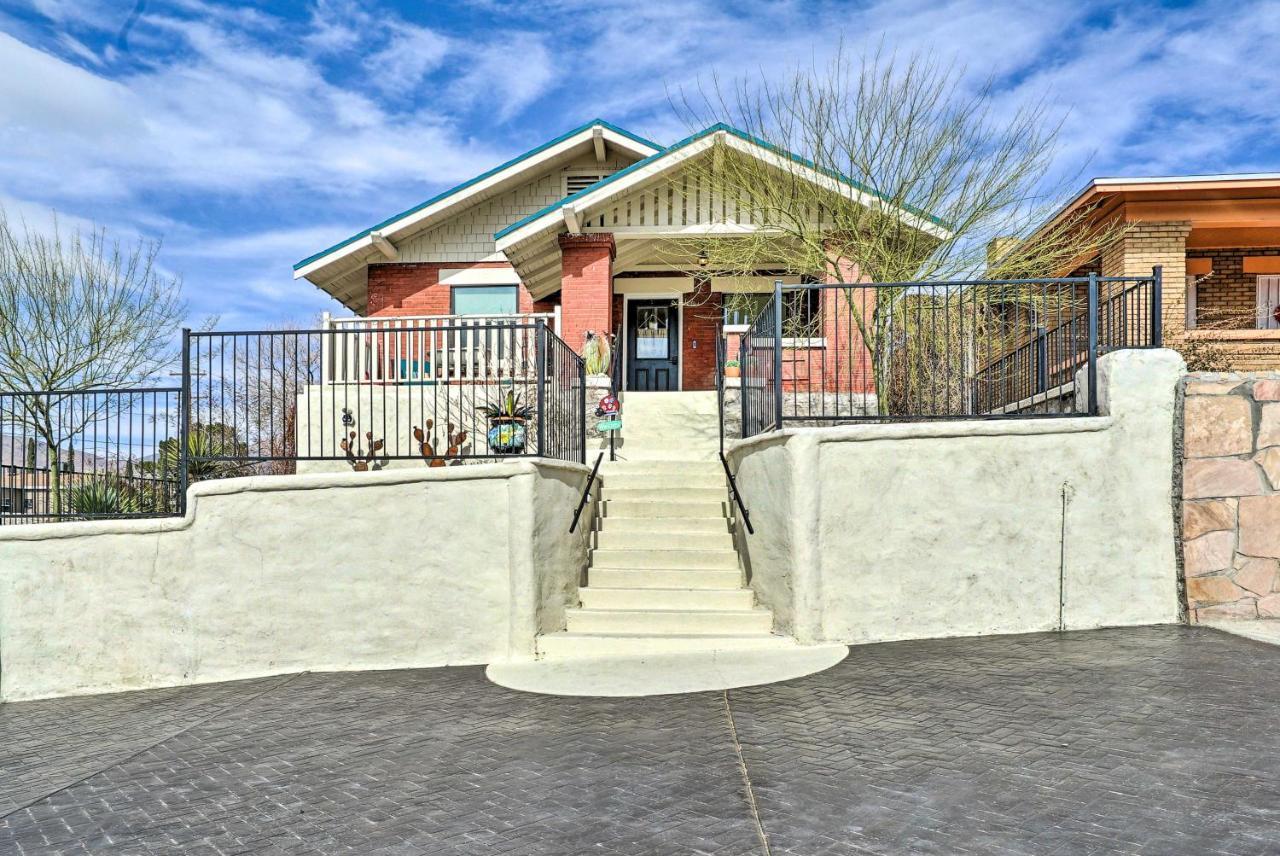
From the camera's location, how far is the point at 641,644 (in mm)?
6879

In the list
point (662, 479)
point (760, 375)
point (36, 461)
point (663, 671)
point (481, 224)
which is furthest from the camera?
point (481, 224)

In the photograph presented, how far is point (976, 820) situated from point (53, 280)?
20874mm

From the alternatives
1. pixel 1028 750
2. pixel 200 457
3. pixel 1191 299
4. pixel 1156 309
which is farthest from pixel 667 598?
pixel 1191 299

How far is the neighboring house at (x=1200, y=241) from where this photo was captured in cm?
1488

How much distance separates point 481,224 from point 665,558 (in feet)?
39.7

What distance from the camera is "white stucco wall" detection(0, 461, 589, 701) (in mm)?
6867

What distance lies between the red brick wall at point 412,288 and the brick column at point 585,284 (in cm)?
358

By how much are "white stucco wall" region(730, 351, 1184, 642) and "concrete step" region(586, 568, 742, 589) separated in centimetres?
122

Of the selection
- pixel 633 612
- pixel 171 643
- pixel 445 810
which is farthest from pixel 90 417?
pixel 445 810

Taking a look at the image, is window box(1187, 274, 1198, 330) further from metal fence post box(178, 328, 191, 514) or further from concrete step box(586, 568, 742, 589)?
metal fence post box(178, 328, 191, 514)

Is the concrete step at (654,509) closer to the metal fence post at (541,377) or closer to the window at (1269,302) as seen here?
the metal fence post at (541,377)

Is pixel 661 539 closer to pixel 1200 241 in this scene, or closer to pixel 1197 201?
pixel 1197 201

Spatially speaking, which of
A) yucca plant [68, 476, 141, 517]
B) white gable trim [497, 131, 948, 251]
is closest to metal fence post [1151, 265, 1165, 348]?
white gable trim [497, 131, 948, 251]

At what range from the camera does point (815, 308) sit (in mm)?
14750
